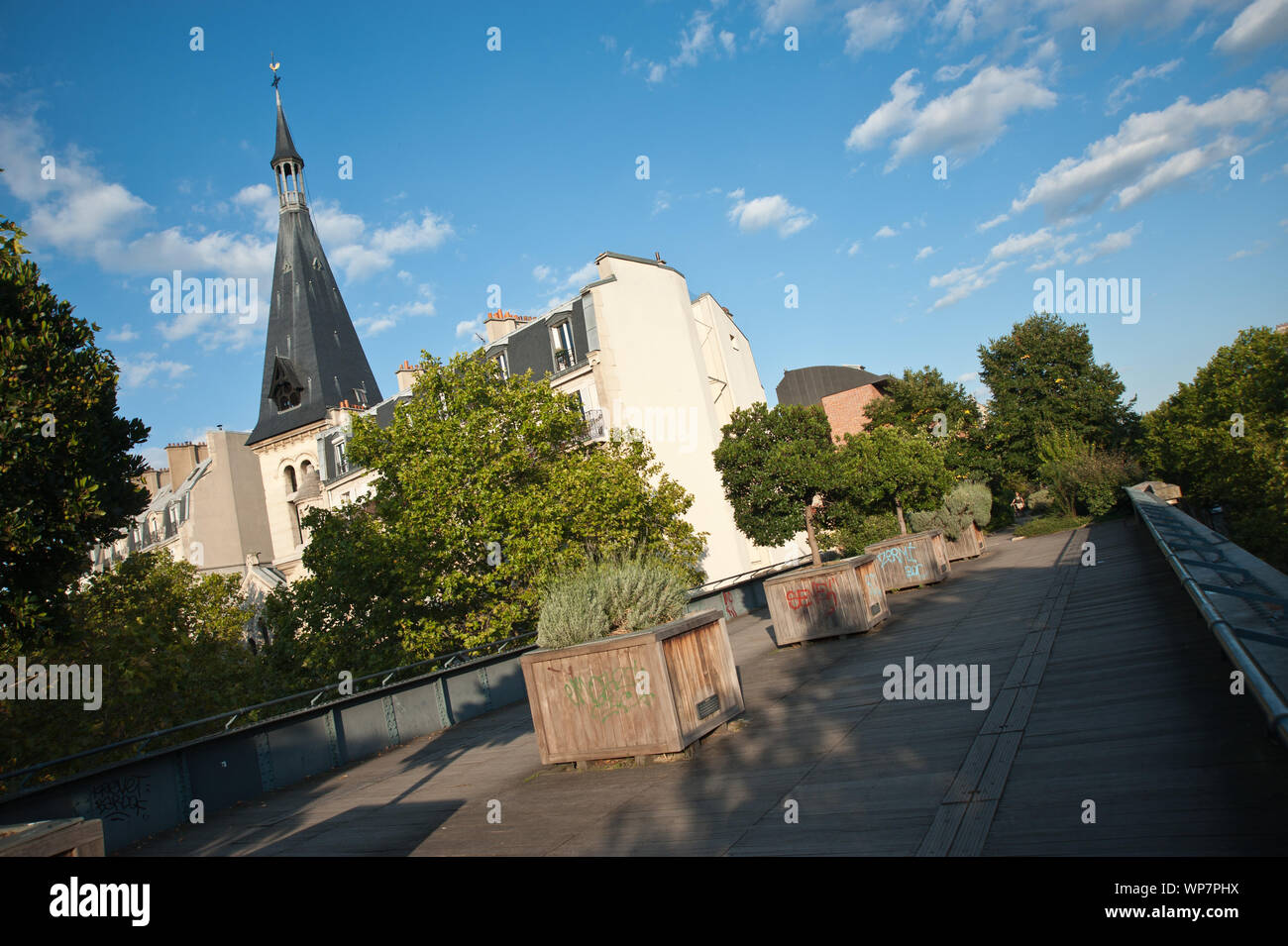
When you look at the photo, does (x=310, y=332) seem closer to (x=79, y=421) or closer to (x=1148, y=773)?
(x=79, y=421)

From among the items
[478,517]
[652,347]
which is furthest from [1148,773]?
[652,347]

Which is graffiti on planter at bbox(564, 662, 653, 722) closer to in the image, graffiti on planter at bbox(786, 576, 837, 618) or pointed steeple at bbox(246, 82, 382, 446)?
graffiti on planter at bbox(786, 576, 837, 618)

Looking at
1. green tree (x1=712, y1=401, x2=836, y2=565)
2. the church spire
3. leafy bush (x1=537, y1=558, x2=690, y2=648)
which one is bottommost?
leafy bush (x1=537, y1=558, x2=690, y2=648)

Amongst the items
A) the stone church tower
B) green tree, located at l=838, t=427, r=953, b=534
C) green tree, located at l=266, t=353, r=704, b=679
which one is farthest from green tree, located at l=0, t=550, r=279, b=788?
the stone church tower

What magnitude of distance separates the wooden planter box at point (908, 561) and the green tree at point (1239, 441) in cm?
2938

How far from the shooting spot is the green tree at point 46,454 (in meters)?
10.8

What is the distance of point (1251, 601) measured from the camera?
7047 millimetres

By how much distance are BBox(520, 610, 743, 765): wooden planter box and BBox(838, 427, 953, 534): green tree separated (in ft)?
66.2

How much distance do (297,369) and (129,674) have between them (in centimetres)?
3902

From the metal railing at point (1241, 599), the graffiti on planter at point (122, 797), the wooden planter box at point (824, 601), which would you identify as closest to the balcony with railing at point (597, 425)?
the wooden planter box at point (824, 601)

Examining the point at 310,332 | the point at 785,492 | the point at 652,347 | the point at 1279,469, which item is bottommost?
the point at 1279,469

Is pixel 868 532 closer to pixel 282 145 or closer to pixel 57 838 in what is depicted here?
pixel 57 838

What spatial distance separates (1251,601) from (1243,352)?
56.5m

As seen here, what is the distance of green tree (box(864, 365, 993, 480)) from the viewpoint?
2288 inches
